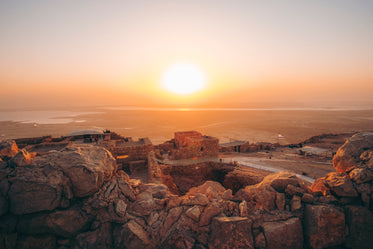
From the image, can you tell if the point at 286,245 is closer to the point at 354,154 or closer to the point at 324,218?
the point at 324,218

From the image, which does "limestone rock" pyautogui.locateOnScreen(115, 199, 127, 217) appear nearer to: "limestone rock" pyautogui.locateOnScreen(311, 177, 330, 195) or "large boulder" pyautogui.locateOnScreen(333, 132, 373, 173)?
"limestone rock" pyautogui.locateOnScreen(311, 177, 330, 195)

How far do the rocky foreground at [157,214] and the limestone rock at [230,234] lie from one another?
0.06 ft

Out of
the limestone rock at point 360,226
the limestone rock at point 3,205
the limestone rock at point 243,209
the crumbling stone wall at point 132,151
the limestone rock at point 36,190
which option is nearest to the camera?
the limestone rock at point 3,205

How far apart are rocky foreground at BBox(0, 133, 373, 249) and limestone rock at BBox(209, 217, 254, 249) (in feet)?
0.06

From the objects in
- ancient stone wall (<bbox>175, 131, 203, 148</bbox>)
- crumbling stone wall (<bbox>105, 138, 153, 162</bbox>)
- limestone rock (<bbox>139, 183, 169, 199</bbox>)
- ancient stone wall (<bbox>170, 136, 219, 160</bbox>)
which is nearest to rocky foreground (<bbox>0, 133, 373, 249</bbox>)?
limestone rock (<bbox>139, 183, 169, 199</bbox>)

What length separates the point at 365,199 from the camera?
376cm

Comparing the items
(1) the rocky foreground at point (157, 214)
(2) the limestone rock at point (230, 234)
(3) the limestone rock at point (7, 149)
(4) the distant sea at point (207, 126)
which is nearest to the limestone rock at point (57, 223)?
(1) the rocky foreground at point (157, 214)

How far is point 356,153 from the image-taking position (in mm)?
4398

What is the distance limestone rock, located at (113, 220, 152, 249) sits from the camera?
143 inches

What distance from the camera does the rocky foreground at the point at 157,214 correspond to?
3484 millimetres

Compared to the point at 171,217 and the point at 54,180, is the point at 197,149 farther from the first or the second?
the point at 54,180

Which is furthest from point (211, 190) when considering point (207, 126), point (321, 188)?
point (207, 126)

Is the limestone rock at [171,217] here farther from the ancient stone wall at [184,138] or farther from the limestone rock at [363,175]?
the ancient stone wall at [184,138]

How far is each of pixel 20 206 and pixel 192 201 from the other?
346 centimetres
